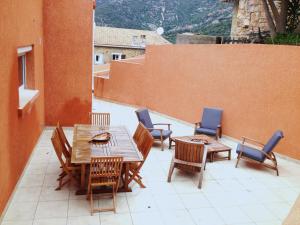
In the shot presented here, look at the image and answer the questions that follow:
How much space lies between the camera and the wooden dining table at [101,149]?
5.07m

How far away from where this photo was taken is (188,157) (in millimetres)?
6109

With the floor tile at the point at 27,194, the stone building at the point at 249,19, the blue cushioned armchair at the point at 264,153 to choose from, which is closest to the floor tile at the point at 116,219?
the floor tile at the point at 27,194

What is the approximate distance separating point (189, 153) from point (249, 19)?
28.1 ft

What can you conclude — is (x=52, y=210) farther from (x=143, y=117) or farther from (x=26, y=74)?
(x=143, y=117)

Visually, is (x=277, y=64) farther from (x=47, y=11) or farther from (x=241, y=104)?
(x=47, y=11)

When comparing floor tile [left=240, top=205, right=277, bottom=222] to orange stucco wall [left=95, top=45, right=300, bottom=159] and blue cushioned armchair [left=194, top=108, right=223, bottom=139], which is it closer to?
orange stucco wall [left=95, top=45, right=300, bottom=159]

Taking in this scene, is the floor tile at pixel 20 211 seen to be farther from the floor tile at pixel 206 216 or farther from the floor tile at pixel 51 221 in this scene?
the floor tile at pixel 206 216

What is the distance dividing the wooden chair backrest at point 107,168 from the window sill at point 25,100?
1704mm

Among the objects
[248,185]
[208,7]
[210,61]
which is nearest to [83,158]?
[248,185]

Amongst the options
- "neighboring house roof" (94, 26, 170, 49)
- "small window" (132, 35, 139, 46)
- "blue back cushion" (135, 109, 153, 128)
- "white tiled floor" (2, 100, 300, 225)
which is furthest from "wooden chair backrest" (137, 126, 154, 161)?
"small window" (132, 35, 139, 46)

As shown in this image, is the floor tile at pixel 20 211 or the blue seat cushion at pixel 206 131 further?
the blue seat cushion at pixel 206 131

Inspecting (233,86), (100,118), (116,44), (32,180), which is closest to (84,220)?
(32,180)

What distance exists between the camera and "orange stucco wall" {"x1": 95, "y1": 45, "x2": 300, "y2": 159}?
754 centimetres

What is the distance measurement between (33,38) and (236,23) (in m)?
9.55
